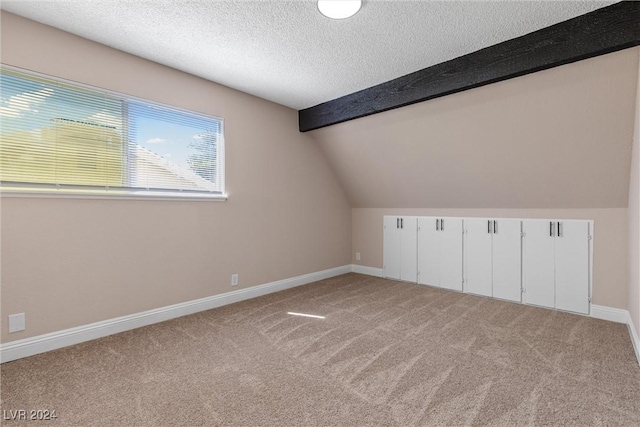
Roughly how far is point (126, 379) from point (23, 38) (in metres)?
2.56

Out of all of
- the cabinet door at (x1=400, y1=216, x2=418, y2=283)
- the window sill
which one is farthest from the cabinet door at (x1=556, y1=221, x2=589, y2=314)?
the window sill

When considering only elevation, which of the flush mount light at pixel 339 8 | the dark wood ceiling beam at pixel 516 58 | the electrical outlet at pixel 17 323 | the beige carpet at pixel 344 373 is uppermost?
the flush mount light at pixel 339 8

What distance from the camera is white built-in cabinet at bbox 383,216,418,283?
177 inches

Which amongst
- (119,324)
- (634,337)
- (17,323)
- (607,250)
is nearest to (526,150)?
(607,250)

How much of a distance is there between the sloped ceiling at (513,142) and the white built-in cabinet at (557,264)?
263 millimetres

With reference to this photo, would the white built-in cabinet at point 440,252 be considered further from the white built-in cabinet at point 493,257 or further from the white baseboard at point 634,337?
the white baseboard at point 634,337

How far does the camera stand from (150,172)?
2.91m

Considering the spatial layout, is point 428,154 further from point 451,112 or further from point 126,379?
point 126,379

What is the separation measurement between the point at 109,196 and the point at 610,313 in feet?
16.1

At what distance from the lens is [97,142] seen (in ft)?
8.49

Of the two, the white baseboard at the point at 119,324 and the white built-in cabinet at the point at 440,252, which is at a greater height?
the white built-in cabinet at the point at 440,252

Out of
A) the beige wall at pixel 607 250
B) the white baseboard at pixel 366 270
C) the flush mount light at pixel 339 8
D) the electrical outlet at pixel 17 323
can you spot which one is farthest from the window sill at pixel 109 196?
the beige wall at pixel 607 250

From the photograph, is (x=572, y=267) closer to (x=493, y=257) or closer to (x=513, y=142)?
(x=493, y=257)

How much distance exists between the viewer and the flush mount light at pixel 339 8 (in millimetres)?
1965
